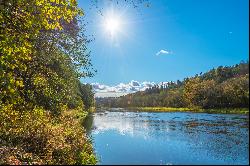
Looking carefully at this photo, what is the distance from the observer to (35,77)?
22078 millimetres

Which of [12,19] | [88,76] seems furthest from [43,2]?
[88,76]

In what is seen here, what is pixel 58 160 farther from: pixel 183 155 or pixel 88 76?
pixel 88 76

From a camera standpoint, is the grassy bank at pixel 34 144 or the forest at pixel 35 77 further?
the grassy bank at pixel 34 144

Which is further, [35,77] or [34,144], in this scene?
[35,77]

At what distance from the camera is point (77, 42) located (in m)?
31.9

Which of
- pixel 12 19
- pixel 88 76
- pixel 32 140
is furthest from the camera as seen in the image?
pixel 88 76

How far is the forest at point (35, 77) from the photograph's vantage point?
14.9 m

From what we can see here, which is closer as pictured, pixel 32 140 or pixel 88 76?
pixel 32 140

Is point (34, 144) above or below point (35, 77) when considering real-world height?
below

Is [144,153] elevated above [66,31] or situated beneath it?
situated beneath

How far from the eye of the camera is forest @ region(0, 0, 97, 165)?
14.9 metres

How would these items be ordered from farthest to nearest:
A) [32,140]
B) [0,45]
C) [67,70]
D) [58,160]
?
1. [67,70]
2. [32,140]
3. [58,160]
4. [0,45]

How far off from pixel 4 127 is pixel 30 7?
11.4m

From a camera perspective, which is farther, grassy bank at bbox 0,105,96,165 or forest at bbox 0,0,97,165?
grassy bank at bbox 0,105,96,165
